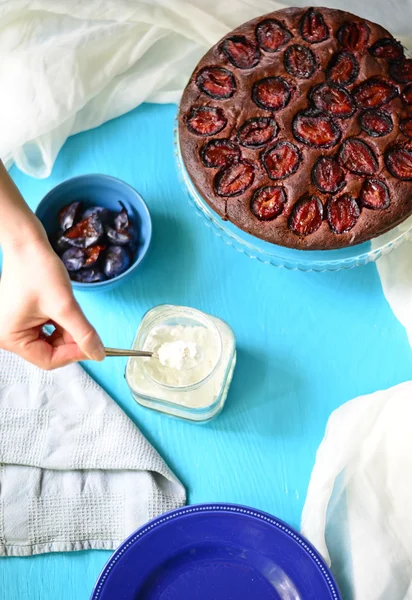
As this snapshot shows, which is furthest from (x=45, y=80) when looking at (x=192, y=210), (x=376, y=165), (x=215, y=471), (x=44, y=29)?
(x=215, y=471)

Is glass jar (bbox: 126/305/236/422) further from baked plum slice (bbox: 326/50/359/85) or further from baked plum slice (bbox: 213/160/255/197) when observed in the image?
baked plum slice (bbox: 326/50/359/85)

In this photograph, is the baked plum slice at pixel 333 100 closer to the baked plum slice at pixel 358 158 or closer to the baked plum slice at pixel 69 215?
the baked plum slice at pixel 358 158

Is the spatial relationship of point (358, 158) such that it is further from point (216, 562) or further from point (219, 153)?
point (216, 562)

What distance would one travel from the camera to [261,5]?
5.51 ft

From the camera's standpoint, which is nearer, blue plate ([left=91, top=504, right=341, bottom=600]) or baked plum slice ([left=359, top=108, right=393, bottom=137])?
blue plate ([left=91, top=504, right=341, bottom=600])

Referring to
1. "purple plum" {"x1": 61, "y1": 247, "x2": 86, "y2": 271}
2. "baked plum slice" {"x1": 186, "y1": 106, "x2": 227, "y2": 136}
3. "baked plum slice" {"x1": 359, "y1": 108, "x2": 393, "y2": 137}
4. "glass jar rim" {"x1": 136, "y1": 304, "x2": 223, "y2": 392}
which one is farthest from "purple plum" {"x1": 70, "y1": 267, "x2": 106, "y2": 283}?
"baked plum slice" {"x1": 359, "y1": 108, "x2": 393, "y2": 137}

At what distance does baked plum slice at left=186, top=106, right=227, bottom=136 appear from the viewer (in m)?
1.48

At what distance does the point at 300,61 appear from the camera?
150cm

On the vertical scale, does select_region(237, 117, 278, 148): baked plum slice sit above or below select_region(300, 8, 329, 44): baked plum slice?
below

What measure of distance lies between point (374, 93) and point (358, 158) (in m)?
0.14

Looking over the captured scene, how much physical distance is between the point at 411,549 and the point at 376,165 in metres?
0.70

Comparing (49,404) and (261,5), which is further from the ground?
(261,5)

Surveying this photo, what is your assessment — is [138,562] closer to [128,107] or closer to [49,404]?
[49,404]

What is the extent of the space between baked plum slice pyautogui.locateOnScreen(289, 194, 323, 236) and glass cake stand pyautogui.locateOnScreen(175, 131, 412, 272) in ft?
0.21
